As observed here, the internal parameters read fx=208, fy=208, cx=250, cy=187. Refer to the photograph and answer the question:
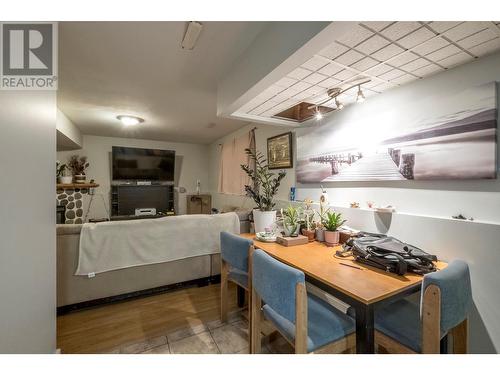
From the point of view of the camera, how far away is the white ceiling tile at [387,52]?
1.08 metres

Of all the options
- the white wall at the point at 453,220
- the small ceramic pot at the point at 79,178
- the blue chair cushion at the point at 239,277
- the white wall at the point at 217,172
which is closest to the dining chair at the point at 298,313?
the blue chair cushion at the point at 239,277

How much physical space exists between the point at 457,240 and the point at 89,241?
2713mm

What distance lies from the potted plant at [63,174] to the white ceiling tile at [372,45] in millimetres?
5056

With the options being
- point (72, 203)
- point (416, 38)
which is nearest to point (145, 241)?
point (416, 38)

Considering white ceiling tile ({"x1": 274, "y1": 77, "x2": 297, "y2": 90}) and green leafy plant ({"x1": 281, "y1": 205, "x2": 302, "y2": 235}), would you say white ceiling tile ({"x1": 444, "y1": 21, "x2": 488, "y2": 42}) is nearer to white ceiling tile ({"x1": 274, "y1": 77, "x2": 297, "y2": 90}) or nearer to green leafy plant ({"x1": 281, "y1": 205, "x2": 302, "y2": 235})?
white ceiling tile ({"x1": 274, "y1": 77, "x2": 297, "y2": 90})

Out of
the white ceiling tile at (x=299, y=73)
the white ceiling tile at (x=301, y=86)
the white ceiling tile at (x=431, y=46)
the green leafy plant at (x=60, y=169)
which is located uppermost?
the white ceiling tile at (x=301, y=86)

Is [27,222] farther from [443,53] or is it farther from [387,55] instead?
[443,53]

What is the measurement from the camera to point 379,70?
4.29 ft

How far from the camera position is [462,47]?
1.08 metres

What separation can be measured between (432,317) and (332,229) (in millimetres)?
858

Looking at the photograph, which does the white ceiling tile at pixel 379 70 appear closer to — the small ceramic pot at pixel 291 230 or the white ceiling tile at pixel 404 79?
the white ceiling tile at pixel 404 79

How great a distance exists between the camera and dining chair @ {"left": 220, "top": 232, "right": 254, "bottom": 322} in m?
1.42

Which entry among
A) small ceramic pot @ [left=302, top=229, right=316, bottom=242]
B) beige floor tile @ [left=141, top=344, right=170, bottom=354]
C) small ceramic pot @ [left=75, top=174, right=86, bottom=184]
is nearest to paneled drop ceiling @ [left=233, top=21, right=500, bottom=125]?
small ceramic pot @ [left=302, top=229, right=316, bottom=242]
